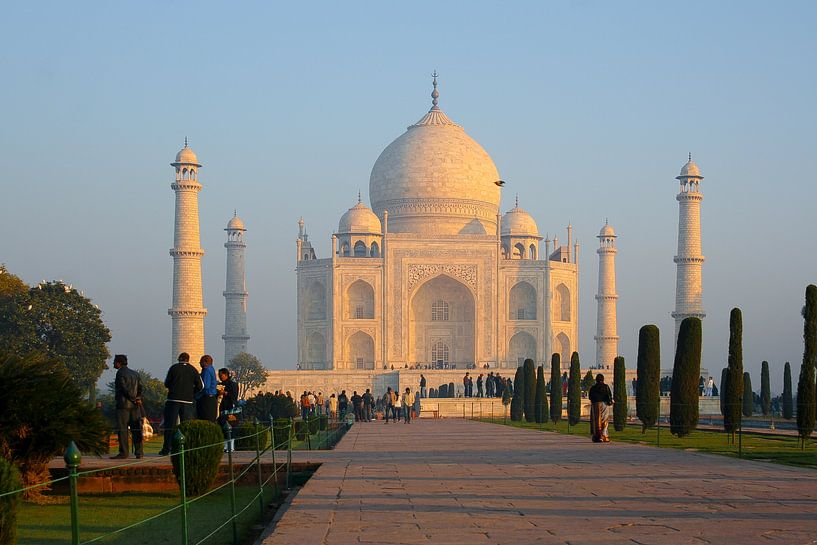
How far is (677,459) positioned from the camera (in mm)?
11055

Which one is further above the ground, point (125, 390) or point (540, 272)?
point (540, 272)

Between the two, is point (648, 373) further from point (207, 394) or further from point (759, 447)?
point (207, 394)

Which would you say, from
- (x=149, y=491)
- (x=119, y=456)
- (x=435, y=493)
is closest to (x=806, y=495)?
(x=435, y=493)

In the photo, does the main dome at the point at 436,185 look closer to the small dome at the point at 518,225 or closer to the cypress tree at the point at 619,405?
the small dome at the point at 518,225

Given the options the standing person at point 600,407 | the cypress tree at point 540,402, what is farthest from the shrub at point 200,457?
the cypress tree at point 540,402

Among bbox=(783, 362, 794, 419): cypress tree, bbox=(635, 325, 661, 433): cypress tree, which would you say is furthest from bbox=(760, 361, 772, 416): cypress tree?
bbox=(635, 325, 661, 433): cypress tree

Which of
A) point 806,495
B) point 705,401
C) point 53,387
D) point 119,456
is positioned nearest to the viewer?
point 806,495

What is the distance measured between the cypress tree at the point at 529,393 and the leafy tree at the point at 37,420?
774 inches

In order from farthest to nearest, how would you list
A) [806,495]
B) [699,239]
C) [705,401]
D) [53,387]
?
[699,239]
[705,401]
[53,387]
[806,495]

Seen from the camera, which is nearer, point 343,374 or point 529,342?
point 343,374

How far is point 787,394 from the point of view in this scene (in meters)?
Answer: 31.0

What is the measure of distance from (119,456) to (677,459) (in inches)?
195

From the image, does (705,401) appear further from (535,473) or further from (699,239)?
(535,473)

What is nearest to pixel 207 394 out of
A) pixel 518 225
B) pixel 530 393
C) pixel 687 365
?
pixel 687 365
